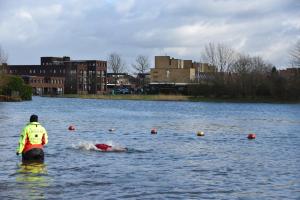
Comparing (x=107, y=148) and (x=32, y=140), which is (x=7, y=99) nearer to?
(x=107, y=148)

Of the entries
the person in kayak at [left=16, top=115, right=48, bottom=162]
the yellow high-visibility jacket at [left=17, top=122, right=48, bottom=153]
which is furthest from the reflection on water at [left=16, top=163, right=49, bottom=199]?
the yellow high-visibility jacket at [left=17, top=122, right=48, bottom=153]

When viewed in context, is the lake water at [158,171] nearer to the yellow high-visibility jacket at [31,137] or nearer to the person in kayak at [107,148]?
the person in kayak at [107,148]

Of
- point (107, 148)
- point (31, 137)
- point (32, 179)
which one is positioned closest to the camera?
point (32, 179)

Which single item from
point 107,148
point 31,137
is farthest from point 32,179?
point 107,148

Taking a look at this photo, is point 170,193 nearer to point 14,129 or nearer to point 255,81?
point 14,129

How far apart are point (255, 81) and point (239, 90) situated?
536cm

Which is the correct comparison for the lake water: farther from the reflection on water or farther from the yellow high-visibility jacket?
the yellow high-visibility jacket

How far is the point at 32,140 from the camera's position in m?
24.9

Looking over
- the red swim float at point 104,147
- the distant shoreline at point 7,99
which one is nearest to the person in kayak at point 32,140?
the red swim float at point 104,147

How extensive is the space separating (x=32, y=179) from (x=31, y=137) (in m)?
2.50

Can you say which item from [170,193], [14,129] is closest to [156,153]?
[170,193]

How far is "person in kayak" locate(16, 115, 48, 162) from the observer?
24719 mm

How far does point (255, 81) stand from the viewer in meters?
153

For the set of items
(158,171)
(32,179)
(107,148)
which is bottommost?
(158,171)
